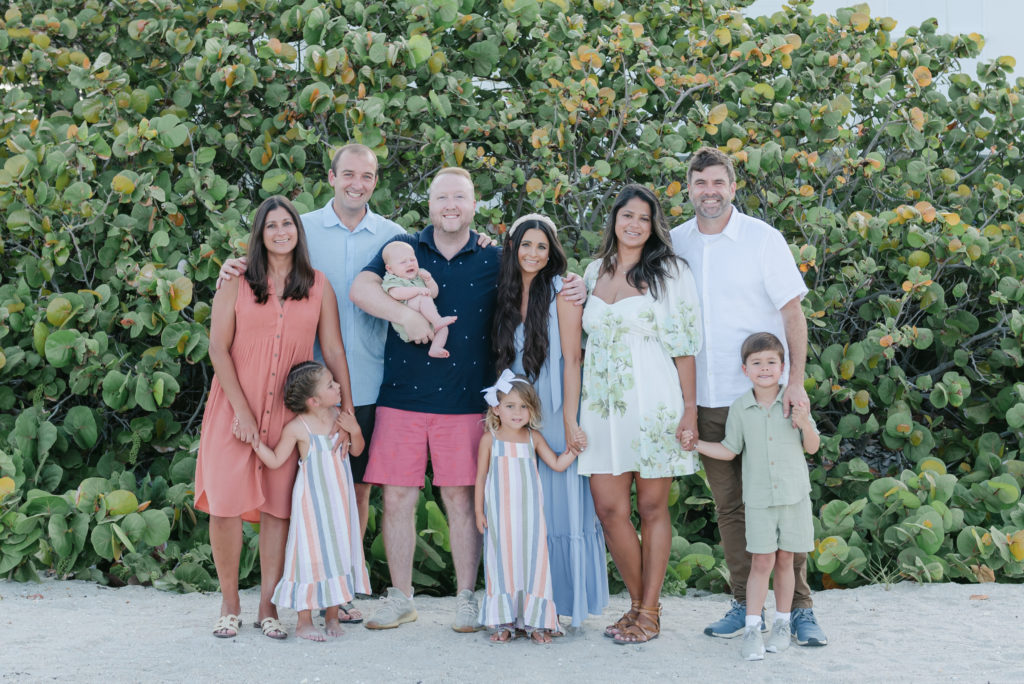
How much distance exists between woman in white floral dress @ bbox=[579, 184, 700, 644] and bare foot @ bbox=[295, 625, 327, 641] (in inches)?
43.4

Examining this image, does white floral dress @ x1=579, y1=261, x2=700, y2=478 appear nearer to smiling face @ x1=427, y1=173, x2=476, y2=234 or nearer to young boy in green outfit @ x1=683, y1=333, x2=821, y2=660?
young boy in green outfit @ x1=683, y1=333, x2=821, y2=660

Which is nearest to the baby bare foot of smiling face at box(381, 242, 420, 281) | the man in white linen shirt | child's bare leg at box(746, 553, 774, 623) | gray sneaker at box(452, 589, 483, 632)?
smiling face at box(381, 242, 420, 281)

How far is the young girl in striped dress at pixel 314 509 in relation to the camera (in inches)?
145

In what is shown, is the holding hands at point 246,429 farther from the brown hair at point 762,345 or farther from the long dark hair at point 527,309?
the brown hair at point 762,345

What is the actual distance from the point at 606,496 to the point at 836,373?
6.86 feet

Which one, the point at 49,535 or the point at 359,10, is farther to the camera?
the point at 359,10

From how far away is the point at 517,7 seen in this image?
5.64 m

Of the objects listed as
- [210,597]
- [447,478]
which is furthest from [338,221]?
[210,597]

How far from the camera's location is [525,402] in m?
3.69

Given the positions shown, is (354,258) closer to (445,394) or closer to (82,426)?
(445,394)

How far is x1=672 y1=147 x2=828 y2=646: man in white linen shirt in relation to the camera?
146 inches

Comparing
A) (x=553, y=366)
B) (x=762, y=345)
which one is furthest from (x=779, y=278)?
(x=553, y=366)

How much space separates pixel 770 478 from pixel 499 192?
284cm

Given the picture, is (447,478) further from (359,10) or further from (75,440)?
(359,10)
